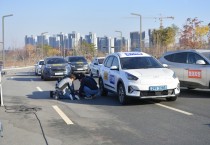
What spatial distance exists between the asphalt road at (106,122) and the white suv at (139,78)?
375mm

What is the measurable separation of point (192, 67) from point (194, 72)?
217 millimetres

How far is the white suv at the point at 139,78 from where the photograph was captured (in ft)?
35.5

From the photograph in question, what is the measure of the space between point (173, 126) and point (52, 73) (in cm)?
1642

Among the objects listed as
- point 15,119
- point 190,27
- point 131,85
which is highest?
point 190,27

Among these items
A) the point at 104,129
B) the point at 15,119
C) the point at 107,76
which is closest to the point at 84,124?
the point at 104,129

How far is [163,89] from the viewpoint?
1085cm

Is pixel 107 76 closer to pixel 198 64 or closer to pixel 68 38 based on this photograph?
pixel 198 64

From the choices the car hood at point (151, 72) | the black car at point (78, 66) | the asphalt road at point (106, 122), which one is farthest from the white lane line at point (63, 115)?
the black car at point (78, 66)

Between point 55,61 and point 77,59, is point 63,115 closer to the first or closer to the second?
point 55,61

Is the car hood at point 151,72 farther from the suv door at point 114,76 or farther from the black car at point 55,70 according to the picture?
the black car at point 55,70

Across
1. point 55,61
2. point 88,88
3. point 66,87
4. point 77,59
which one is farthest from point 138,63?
point 77,59

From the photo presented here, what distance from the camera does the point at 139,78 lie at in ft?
35.8

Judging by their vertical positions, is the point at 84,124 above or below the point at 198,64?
below

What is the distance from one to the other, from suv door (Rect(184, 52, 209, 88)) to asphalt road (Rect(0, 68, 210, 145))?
568mm
